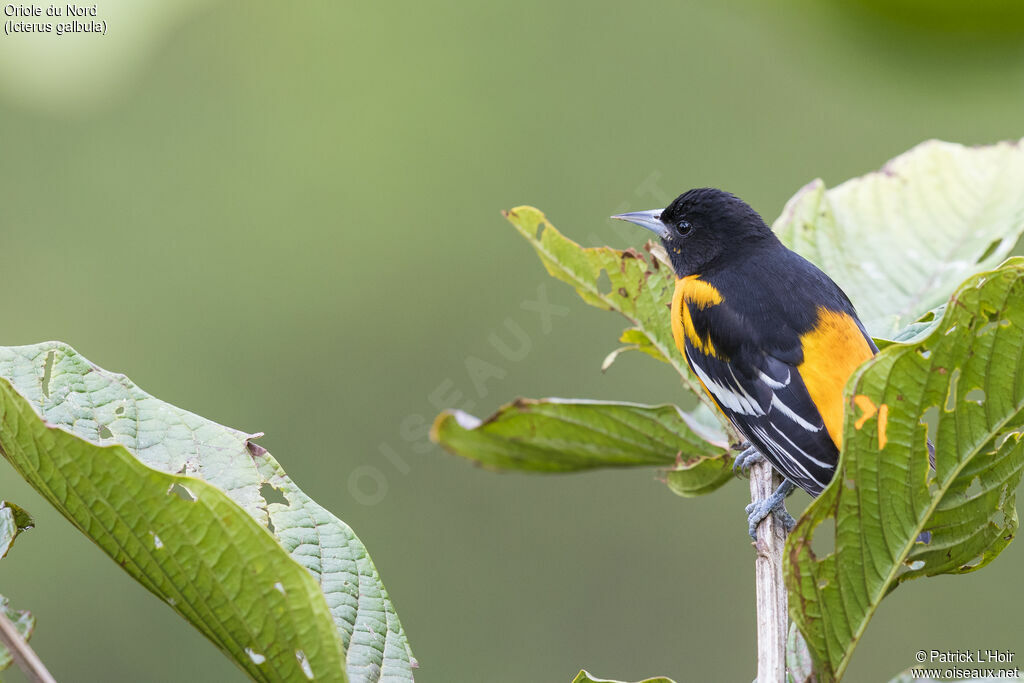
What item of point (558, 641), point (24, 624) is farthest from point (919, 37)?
point (24, 624)

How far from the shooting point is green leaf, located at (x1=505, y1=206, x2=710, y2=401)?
2094mm

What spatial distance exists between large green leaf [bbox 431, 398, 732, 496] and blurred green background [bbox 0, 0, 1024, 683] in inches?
175

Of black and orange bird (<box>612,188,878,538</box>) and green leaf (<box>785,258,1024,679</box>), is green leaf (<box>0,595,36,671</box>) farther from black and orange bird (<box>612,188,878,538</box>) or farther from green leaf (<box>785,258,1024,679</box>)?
black and orange bird (<box>612,188,878,538</box>)

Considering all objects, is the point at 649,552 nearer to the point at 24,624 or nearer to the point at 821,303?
the point at 821,303

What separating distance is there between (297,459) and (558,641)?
2336mm

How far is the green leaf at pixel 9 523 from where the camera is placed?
1346mm

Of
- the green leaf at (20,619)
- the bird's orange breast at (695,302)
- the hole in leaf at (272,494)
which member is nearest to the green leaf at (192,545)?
the green leaf at (20,619)

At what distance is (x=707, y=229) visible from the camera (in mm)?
3266

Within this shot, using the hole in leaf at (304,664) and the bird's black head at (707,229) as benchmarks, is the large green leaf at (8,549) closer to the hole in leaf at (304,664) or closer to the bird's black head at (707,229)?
the hole in leaf at (304,664)

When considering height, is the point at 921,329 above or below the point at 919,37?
below

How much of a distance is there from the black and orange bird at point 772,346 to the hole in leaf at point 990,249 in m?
0.35

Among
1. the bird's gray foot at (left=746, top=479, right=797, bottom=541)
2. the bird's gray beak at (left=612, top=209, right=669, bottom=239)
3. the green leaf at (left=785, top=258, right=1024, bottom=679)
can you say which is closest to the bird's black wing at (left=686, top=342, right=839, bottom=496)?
the bird's gray foot at (left=746, top=479, right=797, bottom=541)

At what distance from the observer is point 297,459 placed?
6.86 meters

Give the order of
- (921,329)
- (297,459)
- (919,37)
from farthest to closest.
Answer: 1. (297,459)
2. (919,37)
3. (921,329)
